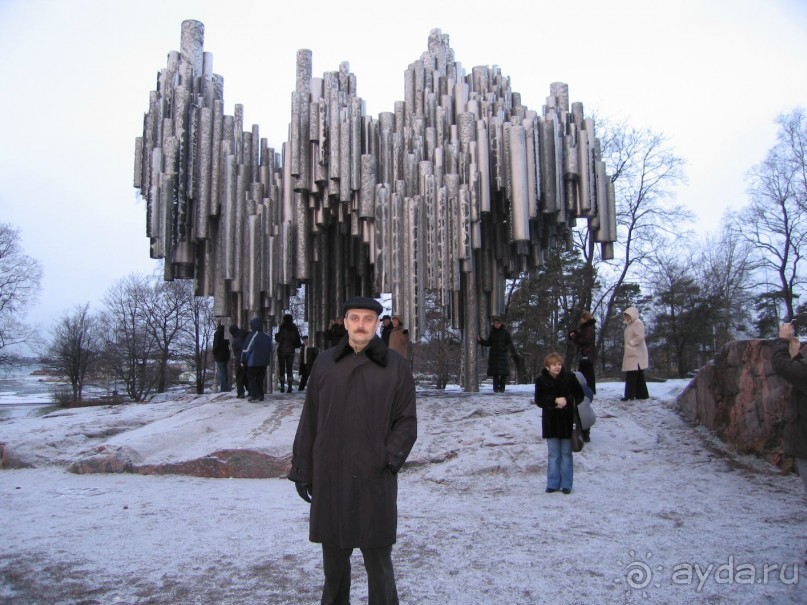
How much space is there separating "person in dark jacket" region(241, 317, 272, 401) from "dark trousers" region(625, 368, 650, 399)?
6.04 m

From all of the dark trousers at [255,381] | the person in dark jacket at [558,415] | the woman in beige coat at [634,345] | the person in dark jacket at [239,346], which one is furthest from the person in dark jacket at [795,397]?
the person in dark jacket at [239,346]

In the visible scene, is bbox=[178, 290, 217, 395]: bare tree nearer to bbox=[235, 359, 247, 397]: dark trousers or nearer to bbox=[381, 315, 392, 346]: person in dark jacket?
bbox=[235, 359, 247, 397]: dark trousers

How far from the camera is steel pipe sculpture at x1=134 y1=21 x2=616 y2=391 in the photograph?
38.5 feet

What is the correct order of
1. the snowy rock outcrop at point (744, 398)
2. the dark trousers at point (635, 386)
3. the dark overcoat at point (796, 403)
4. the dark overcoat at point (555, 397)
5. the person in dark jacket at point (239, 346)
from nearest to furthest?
1. the dark overcoat at point (796, 403)
2. the dark overcoat at point (555, 397)
3. the snowy rock outcrop at point (744, 398)
4. the dark trousers at point (635, 386)
5. the person in dark jacket at point (239, 346)

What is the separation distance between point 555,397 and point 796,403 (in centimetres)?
238

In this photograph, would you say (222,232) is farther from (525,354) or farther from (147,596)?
(525,354)

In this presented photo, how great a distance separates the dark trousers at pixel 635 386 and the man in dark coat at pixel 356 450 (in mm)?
8206

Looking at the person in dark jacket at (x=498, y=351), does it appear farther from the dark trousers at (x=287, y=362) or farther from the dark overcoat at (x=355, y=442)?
the dark overcoat at (x=355, y=442)

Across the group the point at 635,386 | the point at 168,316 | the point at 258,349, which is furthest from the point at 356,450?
the point at 168,316

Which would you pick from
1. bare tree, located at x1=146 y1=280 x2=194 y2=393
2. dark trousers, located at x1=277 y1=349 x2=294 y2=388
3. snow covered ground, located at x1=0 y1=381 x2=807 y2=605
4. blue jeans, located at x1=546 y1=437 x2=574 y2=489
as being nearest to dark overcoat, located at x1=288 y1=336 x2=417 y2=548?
snow covered ground, located at x1=0 y1=381 x2=807 y2=605

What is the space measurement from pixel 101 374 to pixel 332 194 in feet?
110

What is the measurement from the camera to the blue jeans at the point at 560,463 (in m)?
6.48

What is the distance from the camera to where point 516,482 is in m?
7.06

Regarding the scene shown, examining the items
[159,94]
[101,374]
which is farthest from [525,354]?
[101,374]
